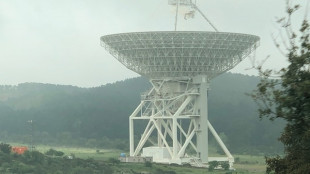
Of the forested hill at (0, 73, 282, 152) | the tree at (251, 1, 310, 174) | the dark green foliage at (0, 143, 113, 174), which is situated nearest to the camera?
the tree at (251, 1, 310, 174)

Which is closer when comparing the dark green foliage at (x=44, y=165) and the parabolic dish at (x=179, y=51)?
the dark green foliage at (x=44, y=165)

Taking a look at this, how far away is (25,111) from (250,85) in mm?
51616

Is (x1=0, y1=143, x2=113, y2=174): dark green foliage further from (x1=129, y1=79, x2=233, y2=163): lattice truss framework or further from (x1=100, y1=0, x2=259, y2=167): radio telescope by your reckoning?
(x1=100, y1=0, x2=259, y2=167): radio telescope

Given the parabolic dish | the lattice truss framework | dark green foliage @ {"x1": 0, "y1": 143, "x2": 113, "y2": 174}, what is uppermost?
the parabolic dish

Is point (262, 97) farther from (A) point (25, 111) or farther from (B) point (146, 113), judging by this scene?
(A) point (25, 111)

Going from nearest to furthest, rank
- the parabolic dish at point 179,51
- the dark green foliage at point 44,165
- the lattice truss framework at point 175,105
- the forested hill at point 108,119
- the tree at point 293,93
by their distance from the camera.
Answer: the tree at point 293,93
the dark green foliage at point 44,165
the parabolic dish at point 179,51
the lattice truss framework at point 175,105
the forested hill at point 108,119

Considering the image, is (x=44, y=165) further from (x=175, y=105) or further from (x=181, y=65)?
(x=181, y=65)

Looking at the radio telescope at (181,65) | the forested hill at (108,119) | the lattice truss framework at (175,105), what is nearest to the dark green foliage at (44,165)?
the lattice truss framework at (175,105)

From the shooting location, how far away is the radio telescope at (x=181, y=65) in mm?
90125

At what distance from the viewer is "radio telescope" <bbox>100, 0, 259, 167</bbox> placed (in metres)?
90.1

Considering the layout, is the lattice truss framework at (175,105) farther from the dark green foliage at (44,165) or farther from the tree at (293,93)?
the tree at (293,93)

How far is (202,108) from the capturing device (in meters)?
93.2

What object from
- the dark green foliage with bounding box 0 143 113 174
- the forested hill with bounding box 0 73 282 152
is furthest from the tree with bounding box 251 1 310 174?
the forested hill with bounding box 0 73 282 152

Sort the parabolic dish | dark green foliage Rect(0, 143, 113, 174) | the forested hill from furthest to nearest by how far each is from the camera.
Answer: the forested hill < the parabolic dish < dark green foliage Rect(0, 143, 113, 174)
